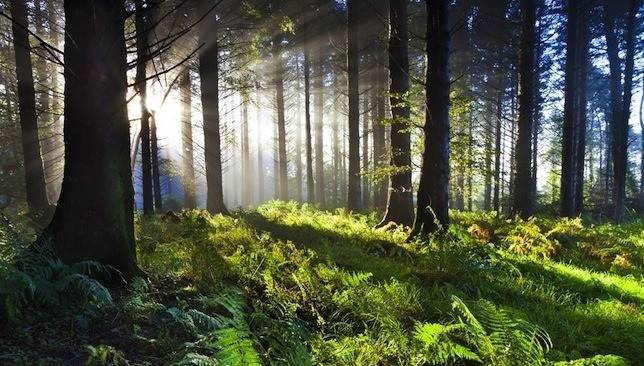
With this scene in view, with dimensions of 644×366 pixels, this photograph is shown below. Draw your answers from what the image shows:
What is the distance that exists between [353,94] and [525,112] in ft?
17.3

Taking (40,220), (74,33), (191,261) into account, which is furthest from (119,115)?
(40,220)

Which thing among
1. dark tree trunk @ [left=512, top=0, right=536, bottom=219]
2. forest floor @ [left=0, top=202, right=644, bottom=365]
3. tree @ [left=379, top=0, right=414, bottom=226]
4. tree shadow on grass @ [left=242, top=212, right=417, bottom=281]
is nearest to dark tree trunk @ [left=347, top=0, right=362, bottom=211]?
tree @ [left=379, top=0, right=414, bottom=226]

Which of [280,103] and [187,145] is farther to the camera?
[280,103]

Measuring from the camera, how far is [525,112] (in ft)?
Answer: 40.9

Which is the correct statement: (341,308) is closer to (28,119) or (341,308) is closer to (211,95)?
(211,95)

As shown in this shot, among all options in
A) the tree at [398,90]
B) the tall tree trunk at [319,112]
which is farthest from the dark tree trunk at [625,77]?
the tall tree trunk at [319,112]

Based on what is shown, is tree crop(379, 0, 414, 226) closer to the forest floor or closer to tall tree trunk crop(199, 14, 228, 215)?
the forest floor

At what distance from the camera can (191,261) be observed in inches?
200

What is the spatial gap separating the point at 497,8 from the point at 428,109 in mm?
15985

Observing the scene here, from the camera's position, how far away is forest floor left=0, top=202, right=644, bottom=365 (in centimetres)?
279

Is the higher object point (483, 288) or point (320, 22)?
point (320, 22)

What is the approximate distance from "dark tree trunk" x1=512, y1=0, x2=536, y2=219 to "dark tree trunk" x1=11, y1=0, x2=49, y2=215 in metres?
13.6

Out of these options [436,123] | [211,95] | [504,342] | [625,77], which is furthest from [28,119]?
[625,77]

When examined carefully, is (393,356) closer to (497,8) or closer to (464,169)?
(464,169)
